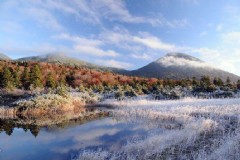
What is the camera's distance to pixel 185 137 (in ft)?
59.3

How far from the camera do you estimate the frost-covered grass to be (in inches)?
579

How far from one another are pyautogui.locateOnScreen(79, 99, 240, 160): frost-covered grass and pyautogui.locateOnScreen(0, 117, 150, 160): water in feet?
4.00

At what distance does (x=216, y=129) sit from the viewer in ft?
66.4

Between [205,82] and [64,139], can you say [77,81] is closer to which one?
[205,82]

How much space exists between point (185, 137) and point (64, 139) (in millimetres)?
7625

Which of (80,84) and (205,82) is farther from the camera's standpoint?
(205,82)

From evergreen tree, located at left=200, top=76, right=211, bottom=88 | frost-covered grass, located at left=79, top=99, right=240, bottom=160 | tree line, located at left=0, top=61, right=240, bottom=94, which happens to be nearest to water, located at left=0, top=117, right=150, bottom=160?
frost-covered grass, located at left=79, top=99, right=240, bottom=160

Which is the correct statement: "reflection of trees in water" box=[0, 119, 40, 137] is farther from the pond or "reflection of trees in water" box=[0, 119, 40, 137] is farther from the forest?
the forest

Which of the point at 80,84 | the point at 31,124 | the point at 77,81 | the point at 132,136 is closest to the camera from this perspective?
the point at 132,136

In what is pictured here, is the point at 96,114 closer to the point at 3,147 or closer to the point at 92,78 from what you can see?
the point at 3,147

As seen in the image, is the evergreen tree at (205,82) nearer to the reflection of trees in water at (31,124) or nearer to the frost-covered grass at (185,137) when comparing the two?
the frost-covered grass at (185,137)

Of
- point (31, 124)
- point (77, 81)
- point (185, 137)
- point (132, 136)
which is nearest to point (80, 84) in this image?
point (77, 81)

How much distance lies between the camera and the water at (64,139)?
1736 cm

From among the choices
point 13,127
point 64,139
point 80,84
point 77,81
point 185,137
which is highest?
point 77,81
